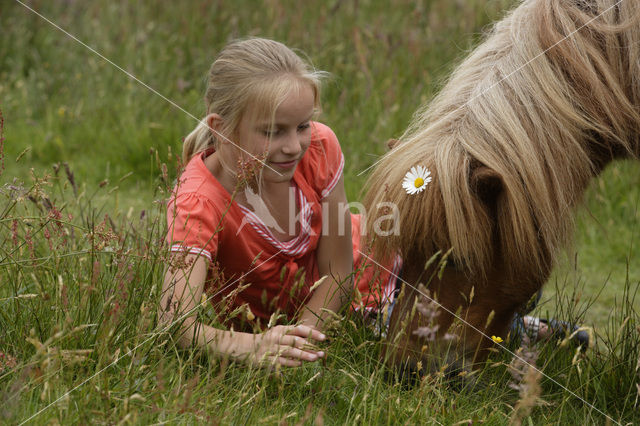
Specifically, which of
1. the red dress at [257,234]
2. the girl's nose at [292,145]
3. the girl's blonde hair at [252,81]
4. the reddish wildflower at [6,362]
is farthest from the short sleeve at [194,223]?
the reddish wildflower at [6,362]

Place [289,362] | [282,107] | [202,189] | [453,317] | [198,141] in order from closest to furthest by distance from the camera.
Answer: [289,362] < [453,317] < [282,107] < [202,189] < [198,141]

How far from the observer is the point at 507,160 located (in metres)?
2.45

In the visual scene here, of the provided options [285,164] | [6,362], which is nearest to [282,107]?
[285,164]

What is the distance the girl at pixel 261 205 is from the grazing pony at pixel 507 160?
315mm

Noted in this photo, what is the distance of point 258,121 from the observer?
2.72 metres

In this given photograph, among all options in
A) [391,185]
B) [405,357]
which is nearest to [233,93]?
[391,185]

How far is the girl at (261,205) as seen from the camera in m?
2.46

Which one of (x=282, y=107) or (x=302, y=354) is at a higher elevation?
(x=282, y=107)

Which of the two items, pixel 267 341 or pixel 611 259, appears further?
pixel 611 259

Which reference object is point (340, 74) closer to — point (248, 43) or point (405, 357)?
point (248, 43)

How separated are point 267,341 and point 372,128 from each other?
11.3 feet

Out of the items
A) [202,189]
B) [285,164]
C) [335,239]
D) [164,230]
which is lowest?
[335,239]

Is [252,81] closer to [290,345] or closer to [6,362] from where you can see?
[290,345]

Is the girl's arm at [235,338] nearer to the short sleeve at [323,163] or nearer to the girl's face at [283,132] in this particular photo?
the girl's face at [283,132]
